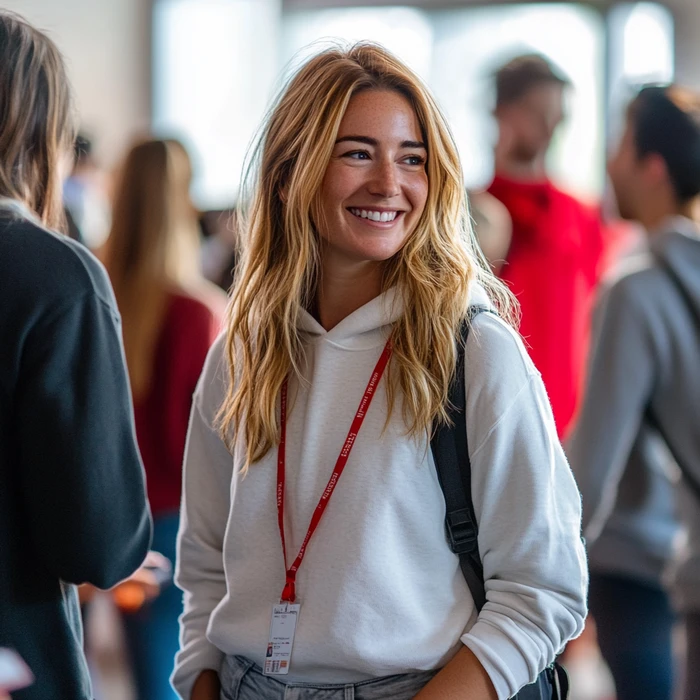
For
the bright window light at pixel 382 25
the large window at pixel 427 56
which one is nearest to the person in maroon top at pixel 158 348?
the large window at pixel 427 56

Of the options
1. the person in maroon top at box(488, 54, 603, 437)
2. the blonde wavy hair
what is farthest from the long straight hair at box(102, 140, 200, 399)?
the blonde wavy hair

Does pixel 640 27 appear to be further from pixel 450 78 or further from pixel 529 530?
pixel 529 530

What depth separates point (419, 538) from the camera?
4.59 feet

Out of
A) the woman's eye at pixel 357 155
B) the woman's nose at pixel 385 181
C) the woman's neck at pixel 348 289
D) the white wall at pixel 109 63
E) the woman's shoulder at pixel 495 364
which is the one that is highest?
the white wall at pixel 109 63

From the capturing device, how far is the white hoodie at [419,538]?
137 cm

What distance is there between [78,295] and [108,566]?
385 mm

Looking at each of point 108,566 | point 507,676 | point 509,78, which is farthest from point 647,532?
point 509,78

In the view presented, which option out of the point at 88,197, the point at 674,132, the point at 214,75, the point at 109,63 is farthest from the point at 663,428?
the point at 109,63

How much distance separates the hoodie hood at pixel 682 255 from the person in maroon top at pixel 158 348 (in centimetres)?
124

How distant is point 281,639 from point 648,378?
3.48 ft

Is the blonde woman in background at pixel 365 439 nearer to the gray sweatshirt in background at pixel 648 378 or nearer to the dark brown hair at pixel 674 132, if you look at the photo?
the gray sweatshirt in background at pixel 648 378

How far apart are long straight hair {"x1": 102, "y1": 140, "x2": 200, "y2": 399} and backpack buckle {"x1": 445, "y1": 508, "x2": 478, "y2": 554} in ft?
5.33

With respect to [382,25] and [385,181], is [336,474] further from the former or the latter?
[382,25]

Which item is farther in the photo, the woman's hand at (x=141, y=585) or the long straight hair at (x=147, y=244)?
the long straight hair at (x=147, y=244)
